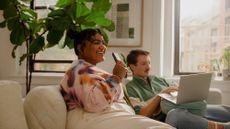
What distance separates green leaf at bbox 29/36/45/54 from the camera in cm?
243

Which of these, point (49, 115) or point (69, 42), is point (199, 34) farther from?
point (49, 115)

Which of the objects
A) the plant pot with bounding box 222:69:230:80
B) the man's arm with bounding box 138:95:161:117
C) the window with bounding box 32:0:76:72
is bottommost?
the man's arm with bounding box 138:95:161:117

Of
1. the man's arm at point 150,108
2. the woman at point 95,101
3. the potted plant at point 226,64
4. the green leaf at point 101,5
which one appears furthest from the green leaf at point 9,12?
the potted plant at point 226,64

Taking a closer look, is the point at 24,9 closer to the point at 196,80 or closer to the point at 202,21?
the point at 196,80

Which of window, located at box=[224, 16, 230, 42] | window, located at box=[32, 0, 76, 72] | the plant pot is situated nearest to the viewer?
the plant pot

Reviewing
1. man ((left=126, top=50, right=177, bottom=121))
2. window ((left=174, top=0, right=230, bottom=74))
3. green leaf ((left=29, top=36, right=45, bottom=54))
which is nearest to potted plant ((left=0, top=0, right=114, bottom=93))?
green leaf ((left=29, top=36, right=45, bottom=54))

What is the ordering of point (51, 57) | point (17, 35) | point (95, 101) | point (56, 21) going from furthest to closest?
point (51, 57) → point (17, 35) → point (56, 21) → point (95, 101)

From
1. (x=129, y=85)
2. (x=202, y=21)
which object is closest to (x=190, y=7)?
(x=202, y=21)

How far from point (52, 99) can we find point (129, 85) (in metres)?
0.88

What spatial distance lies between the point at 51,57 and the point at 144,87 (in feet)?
5.16

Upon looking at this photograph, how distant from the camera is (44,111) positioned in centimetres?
161

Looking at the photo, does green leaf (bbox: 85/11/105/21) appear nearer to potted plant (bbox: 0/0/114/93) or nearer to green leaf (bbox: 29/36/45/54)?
potted plant (bbox: 0/0/114/93)

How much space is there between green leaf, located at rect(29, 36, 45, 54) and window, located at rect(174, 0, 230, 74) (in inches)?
61.2

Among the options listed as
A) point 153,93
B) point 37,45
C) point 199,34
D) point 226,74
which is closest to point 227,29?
point 199,34
